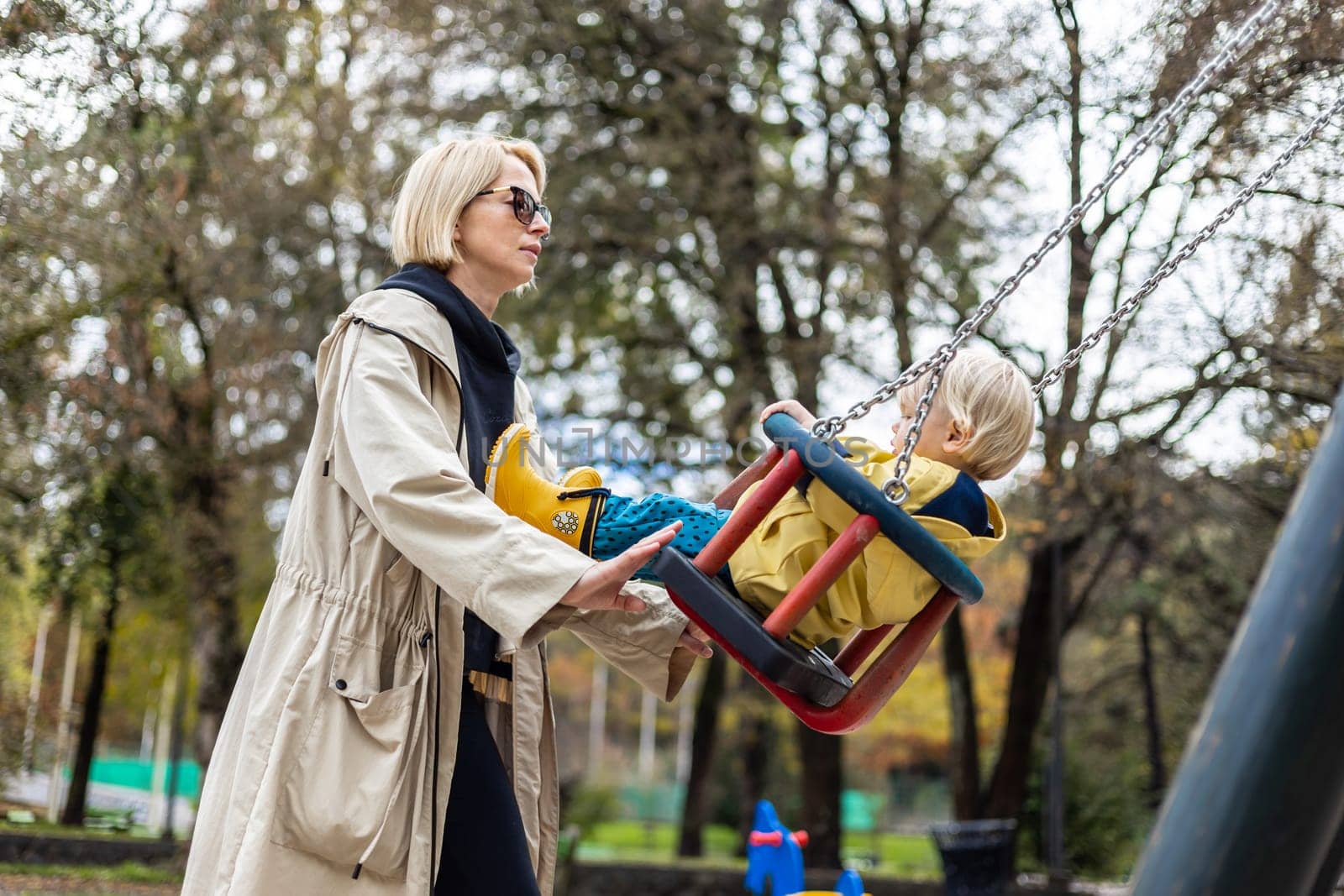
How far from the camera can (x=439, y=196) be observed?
2777mm

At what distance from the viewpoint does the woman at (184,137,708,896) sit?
87.6 inches

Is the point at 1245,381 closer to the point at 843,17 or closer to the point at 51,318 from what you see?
the point at 843,17

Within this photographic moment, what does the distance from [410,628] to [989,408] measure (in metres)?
1.19

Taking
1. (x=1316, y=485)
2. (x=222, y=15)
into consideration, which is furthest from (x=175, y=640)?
(x=1316, y=485)

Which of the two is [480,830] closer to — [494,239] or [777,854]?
[494,239]

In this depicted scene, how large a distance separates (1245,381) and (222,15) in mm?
7635

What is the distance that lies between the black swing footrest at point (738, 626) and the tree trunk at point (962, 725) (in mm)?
10473

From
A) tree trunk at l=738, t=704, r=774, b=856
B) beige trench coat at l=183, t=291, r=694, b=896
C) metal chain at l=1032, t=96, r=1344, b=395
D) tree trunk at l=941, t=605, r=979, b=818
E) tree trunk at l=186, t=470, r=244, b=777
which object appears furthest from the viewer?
tree trunk at l=738, t=704, r=774, b=856

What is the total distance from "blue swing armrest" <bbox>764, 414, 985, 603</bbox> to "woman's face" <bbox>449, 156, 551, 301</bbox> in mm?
893

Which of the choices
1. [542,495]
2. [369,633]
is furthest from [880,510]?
[369,633]

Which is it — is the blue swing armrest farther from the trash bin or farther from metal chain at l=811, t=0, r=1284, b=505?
the trash bin

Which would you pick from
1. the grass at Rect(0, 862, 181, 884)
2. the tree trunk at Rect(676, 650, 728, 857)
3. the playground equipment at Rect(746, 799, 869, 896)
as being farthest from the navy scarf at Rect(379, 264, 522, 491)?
the tree trunk at Rect(676, 650, 728, 857)

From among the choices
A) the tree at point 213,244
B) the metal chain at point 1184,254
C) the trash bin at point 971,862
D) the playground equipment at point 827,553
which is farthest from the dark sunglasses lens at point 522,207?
the trash bin at point 971,862

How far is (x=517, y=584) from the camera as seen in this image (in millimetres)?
2215
